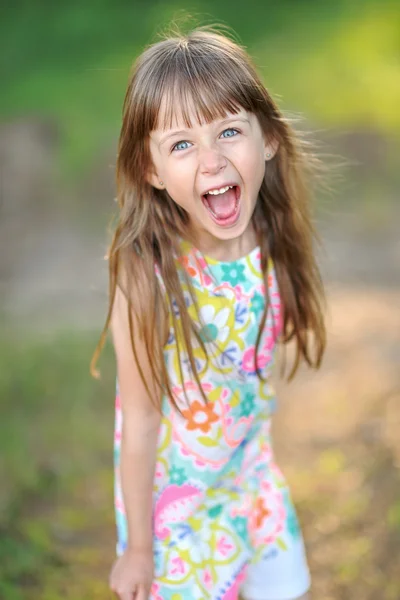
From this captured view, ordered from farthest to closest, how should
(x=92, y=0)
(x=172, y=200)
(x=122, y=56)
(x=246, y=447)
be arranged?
(x=92, y=0), (x=122, y=56), (x=246, y=447), (x=172, y=200)

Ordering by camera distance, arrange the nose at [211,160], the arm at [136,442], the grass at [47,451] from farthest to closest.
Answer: the grass at [47,451] → the arm at [136,442] → the nose at [211,160]

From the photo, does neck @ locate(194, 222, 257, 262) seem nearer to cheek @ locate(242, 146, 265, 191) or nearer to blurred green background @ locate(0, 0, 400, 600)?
cheek @ locate(242, 146, 265, 191)

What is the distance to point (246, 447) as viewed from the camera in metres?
1.99

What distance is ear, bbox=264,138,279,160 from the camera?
6.01 feet

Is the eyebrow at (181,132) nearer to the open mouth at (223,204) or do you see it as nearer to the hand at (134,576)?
the open mouth at (223,204)

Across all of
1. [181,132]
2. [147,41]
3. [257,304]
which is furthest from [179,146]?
[147,41]

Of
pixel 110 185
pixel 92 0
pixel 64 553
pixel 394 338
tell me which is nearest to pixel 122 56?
pixel 92 0

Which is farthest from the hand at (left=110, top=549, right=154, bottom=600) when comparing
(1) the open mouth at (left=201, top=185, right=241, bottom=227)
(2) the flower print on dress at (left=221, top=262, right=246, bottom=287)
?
(1) the open mouth at (left=201, top=185, right=241, bottom=227)

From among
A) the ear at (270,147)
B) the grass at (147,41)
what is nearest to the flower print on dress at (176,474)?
the ear at (270,147)

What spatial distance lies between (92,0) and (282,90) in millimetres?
1918

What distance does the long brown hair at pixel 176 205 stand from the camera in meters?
1.67

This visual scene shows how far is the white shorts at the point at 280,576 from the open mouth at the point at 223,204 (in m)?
0.70

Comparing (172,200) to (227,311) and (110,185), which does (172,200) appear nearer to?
(227,311)

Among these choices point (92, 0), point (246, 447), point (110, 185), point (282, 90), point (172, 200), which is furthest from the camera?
point (92, 0)
